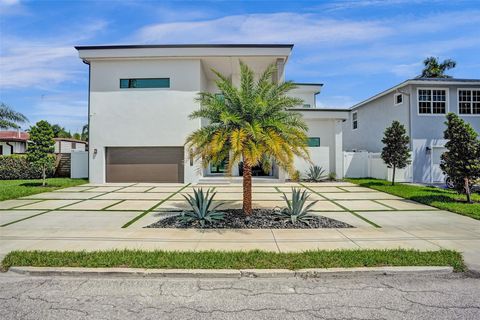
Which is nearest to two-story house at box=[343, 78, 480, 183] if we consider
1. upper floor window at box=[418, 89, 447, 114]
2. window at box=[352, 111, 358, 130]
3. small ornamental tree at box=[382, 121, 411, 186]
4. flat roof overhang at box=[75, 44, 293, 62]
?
upper floor window at box=[418, 89, 447, 114]

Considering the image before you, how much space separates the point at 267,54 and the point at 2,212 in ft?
47.7

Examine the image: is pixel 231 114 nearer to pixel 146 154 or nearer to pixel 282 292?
pixel 282 292

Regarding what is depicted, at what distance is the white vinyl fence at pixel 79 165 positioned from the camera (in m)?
19.5

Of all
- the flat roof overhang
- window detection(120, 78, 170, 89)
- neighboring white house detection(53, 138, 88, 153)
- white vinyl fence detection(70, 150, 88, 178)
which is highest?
the flat roof overhang

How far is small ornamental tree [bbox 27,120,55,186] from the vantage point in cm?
1557

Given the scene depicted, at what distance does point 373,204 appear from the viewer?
10.6m

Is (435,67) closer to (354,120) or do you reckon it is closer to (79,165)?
(354,120)

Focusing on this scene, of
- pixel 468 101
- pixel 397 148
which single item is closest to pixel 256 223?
pixel 397 148

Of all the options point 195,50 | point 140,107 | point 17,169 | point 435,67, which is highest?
point 435,67

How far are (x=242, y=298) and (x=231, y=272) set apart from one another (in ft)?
2.24

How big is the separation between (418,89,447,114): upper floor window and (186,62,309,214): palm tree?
14.2 metres

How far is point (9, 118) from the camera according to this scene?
19125mm

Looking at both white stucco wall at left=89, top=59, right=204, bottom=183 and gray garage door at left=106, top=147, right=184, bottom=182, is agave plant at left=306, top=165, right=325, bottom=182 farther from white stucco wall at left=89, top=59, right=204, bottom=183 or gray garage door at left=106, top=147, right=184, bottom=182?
gray garage door at left=106, top=147, right=184, bottom=182

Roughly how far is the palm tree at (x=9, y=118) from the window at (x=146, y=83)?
852 cm
